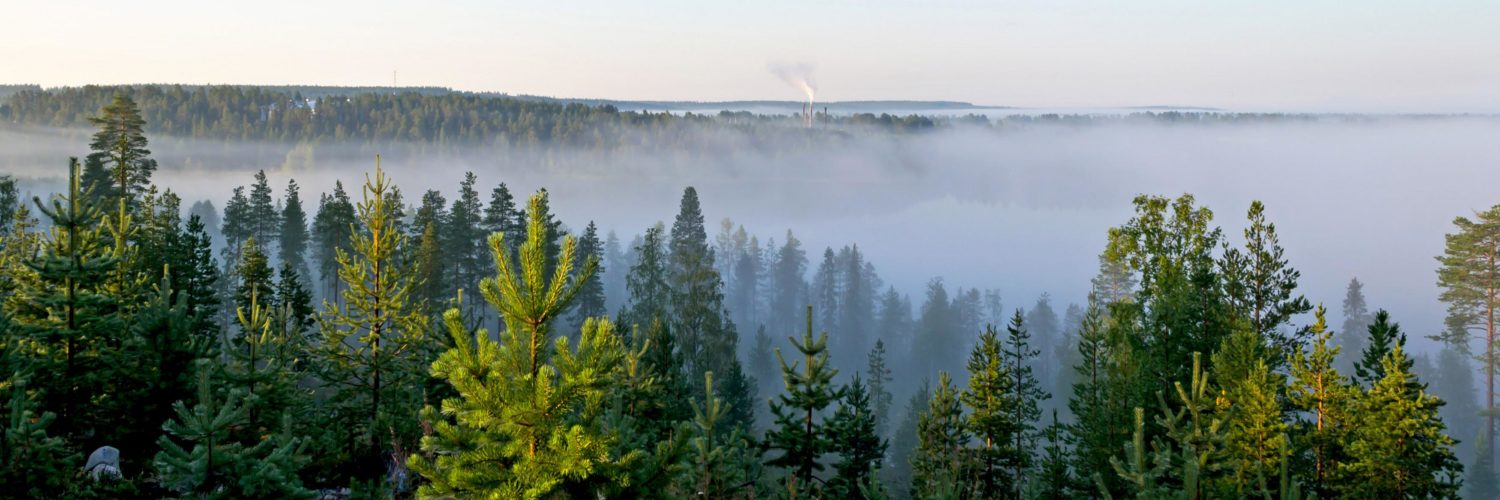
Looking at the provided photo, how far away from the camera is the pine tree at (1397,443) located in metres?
21.4

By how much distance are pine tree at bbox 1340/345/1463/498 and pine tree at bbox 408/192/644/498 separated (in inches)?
798

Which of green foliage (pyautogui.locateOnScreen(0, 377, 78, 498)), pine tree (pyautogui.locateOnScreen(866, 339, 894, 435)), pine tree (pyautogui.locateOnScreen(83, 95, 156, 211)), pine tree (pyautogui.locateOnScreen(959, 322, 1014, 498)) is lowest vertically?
pine tree (pyautogui.locateOnScreen(866, 339, 894, 435))

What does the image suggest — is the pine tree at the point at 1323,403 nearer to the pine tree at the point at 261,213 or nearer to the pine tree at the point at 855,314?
the pine tree at the point at 261,213

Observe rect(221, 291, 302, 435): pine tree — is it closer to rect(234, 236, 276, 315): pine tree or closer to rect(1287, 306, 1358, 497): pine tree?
rect(234, 236, 276, 315): pine tree

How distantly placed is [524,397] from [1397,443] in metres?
21.4

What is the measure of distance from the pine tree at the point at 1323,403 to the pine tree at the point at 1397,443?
43 centimetres

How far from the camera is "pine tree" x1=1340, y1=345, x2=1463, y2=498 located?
70.1 ft

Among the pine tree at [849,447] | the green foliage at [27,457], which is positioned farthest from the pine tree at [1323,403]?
the green foliage at [27,457]

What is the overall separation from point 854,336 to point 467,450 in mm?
113086

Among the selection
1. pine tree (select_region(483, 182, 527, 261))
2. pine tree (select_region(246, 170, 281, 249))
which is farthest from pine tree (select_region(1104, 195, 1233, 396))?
pine tree (select_region(246, 170, 281, 249))

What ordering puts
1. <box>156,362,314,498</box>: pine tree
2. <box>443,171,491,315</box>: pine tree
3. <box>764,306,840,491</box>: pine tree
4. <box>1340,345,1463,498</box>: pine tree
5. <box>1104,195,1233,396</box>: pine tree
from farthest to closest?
<box>443,171,491,315</box>: pine tree < <box>1104,195,1233,396</box>: pine tree < <box>1340,345,1463,498</box>: pine tree < <box>764,306,840,491</box>: pine tree < <box>156,362,314,498</box>: pine tree

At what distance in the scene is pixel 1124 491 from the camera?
2731 centimetres

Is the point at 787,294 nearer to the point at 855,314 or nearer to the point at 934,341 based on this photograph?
the point at 855,314

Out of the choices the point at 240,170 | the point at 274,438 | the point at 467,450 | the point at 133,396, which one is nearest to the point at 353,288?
the point at 133,396
